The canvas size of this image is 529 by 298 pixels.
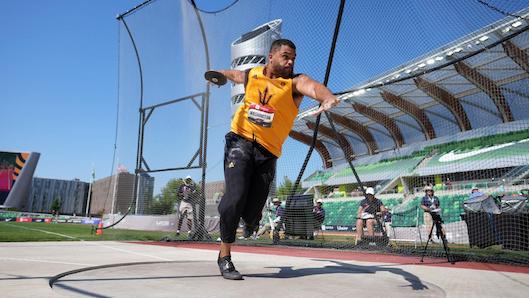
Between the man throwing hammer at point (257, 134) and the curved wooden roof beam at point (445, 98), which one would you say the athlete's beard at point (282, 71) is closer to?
the man throwing hammer at point (257, 134)

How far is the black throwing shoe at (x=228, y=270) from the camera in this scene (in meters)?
2.48

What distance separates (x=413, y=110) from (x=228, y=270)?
2236cm

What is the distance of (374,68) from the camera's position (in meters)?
7.11

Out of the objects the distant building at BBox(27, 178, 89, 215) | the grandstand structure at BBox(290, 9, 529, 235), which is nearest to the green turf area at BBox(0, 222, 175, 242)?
the grandstand structure at BBox(290, 9, 529, 235)

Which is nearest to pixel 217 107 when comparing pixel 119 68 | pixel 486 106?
pixel 119 68

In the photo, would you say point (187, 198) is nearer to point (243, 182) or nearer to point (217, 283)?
point (243, 182)

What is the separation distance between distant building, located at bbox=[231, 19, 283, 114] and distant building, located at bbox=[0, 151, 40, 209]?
29045mm

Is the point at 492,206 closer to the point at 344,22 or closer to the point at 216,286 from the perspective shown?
the point at 344,22

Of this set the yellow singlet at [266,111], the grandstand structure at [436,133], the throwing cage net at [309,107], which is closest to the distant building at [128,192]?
the throwing cage net at [309,107]

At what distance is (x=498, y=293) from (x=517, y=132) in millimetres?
12297

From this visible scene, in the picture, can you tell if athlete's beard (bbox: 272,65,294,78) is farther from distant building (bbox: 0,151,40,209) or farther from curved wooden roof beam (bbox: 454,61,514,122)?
distant building (bbox: 0,151,40,209)

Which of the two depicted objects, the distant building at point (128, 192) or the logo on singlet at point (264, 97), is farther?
the distant building at point (128, 192)

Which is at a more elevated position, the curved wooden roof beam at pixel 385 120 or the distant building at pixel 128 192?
the curved wooden roof beam at pixel 385 120

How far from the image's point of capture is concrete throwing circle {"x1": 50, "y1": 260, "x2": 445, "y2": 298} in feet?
6.51
